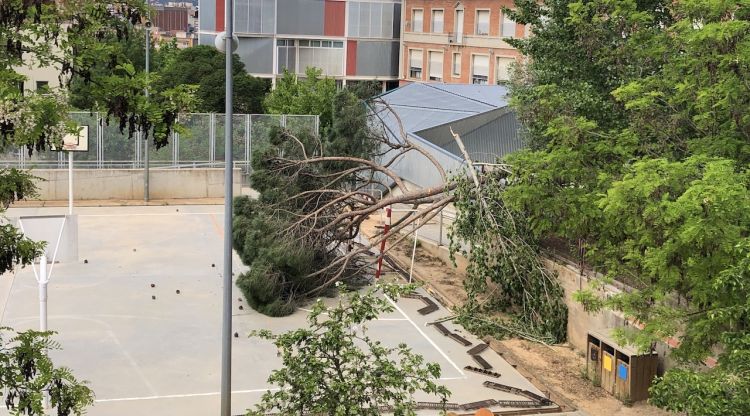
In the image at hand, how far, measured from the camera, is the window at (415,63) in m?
55.6

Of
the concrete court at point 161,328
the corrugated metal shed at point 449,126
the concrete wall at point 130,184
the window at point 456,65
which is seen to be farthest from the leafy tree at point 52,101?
the window at point 456,65

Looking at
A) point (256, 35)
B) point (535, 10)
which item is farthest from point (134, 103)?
point (256, 35)

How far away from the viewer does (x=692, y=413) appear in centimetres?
934

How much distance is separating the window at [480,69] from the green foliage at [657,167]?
1226 inches

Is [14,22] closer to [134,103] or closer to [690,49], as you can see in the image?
[134,103]

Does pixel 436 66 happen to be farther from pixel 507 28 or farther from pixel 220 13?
pixel 220 13

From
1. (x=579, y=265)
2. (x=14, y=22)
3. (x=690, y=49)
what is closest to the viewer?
(x=14, y=22)

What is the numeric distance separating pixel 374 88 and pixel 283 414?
2333cm

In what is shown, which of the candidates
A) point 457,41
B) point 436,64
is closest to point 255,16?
point 436,64

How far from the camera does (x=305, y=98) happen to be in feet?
126

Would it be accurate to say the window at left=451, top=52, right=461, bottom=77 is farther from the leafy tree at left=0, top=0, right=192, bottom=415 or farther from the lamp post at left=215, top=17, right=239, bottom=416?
the leafy tree at left=0, top=0, right=192, bottom=415

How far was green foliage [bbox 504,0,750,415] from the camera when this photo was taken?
1116cm

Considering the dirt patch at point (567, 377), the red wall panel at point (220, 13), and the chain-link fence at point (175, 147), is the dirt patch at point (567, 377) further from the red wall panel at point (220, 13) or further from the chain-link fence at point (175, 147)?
the red wall panel at point (220, 13)

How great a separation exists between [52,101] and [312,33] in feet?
157
